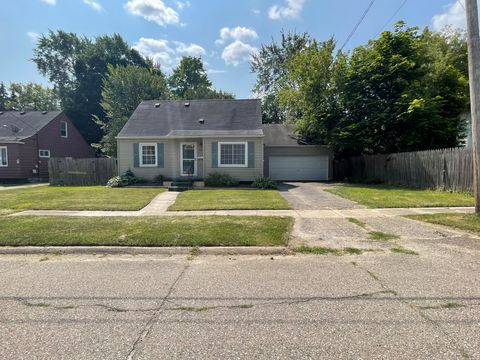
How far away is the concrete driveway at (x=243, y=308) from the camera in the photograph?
8.50ft

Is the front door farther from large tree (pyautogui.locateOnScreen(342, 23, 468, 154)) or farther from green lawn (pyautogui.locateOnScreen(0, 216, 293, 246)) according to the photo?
green lawn (pyautogui.locateOnScreen(0, 216, 293, 246))

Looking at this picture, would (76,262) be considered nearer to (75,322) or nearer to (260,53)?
(75,322)

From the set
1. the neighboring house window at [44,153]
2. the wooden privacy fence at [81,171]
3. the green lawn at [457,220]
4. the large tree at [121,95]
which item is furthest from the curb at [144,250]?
the large tree at [121,95]

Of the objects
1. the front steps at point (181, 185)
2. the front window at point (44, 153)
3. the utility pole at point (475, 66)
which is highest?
the utility pole at point (475, 66)

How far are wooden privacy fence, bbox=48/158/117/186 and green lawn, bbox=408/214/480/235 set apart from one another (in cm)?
1729

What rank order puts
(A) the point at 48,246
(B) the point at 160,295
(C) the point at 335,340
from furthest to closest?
(A) the point at 48,246, (B) the point at 160,295, (C) the point at 335,340

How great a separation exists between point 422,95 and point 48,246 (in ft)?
66.3

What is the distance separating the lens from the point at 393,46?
17859mm

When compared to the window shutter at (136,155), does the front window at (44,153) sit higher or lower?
higher

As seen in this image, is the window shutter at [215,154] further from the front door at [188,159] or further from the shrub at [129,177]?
the shrub at [129,177]

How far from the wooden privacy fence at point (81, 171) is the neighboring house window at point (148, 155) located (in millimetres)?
2455

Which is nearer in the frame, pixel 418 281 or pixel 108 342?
pixel 108 342

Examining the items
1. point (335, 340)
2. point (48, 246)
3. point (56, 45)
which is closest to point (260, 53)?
point (56, 45)

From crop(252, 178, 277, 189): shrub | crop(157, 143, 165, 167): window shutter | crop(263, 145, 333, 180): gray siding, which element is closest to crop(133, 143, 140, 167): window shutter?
crop(157, 143, 165, 167): window shutter
